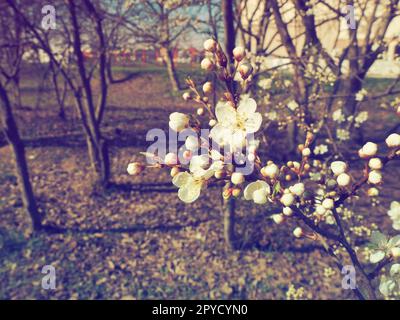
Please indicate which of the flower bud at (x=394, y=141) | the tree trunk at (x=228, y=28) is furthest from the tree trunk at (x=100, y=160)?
the flower bud at (x=394, y=141)

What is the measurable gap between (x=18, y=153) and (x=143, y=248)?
216 centimetres

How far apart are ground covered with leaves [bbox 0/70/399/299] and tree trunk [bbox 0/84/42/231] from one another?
329 mm

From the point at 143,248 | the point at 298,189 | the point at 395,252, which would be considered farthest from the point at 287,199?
the point at 143,248

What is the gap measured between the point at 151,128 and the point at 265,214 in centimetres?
535

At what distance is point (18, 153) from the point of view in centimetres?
475

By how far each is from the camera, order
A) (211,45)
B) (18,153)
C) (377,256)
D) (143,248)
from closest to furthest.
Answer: (211,45), (377,256), (18,153), (143,248)

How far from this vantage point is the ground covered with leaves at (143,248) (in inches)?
165

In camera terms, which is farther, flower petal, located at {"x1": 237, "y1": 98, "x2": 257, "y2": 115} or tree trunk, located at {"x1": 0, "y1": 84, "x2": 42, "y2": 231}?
tree trunk, located at {"x1": 0, "y1": 84, "x2": 42, "y2": 231}

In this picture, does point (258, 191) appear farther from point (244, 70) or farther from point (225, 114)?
point (244, 70)

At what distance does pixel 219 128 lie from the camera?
136 cm

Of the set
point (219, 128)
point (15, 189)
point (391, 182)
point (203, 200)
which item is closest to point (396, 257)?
point (219, 128)

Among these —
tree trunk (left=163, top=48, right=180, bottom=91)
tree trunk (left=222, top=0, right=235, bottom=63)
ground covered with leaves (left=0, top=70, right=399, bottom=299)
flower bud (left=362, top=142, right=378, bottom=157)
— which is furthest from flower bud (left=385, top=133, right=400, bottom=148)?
tree trunk (left=163, top=48, right=180, bottom=91)

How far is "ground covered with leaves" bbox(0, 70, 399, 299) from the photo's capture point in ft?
13.7

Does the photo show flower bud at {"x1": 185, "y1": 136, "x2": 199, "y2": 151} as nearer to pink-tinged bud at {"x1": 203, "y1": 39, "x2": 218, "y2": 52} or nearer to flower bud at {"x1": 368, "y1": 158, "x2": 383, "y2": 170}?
pink-tinged bud at {"x1": 203, "y1": 39, "x2": 218, "y2": 52}
